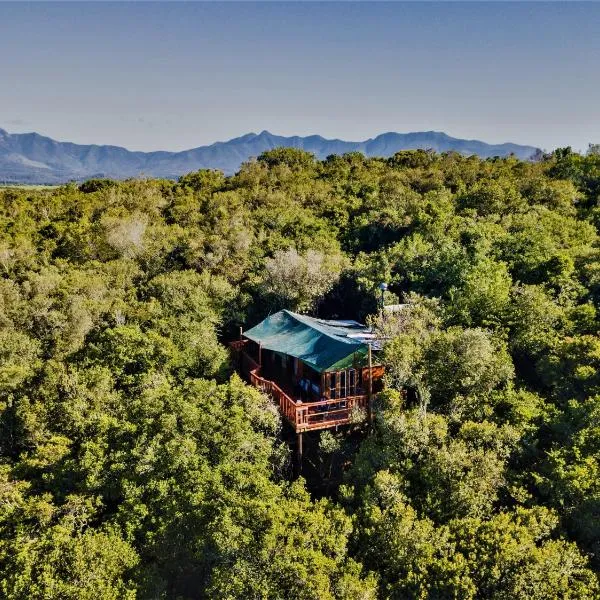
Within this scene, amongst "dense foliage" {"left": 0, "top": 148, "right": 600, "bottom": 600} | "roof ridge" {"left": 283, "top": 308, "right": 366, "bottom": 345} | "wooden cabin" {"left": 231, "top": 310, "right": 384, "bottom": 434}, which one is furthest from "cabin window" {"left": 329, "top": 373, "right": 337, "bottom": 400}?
"dense foliage" {"left": 0, "top": 148, "right": 600, "bottom": 600}

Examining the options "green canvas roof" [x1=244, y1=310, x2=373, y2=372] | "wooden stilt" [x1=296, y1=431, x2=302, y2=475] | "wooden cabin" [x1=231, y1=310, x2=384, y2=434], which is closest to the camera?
"wooden stilt" [x1=296, y1=431, x2=302, y2=475]

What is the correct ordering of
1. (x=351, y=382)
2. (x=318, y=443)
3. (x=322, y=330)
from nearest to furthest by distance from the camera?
(x=318, y=443) → (x=351, y=382) → (x=322, y=330)

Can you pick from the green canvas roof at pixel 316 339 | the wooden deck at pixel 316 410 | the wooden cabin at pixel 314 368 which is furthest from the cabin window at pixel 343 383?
the green canvas roof at pixel 316 339

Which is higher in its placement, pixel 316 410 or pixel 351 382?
pixel 351 382

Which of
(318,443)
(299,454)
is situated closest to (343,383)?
(318,443)

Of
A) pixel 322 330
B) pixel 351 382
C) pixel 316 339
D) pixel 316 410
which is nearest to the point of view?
pixel 316 410

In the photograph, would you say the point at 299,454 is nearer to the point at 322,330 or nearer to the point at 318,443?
the point at 318,443

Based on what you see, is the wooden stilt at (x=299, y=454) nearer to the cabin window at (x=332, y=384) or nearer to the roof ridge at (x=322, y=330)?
the cabin window at (x=332, y=384)

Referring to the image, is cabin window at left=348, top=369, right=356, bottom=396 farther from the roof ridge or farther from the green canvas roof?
the roof ridge

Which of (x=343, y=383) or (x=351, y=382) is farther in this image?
(x=351, y=382)
